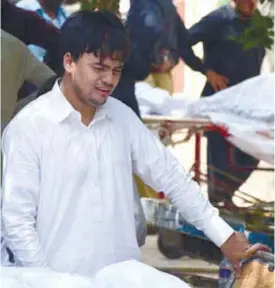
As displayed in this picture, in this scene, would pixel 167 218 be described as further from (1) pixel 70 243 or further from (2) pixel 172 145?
(1) pixel 70 243

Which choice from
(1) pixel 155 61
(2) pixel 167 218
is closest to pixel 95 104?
(1) pixel 155 61

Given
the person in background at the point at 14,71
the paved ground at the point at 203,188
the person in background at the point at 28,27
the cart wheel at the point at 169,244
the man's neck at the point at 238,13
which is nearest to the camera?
the person in background at the point at 14,71

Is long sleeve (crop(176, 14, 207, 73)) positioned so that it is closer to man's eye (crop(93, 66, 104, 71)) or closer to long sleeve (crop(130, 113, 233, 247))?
long sleeve (crop(130, 113, 233, 247))

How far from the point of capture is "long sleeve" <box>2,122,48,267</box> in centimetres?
208

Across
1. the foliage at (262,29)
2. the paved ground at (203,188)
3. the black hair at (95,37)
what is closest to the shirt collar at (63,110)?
the black hair at (95,37)

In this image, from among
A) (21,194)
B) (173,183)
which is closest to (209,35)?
(173,183)

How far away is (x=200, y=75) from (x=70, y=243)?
2.55 meters

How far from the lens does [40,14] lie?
11.7ft

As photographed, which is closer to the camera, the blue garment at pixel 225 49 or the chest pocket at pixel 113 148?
the chest pocket at pixel 113 148

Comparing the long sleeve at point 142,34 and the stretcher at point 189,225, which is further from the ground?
the long sleeve at point 142,34

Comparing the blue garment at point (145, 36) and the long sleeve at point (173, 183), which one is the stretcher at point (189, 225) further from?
the long sleeve at point (173, 183)

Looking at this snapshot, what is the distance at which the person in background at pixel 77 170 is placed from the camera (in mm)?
2100

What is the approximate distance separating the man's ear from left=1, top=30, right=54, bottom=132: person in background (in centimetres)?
99

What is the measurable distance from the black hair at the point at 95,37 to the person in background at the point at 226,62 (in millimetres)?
1850
